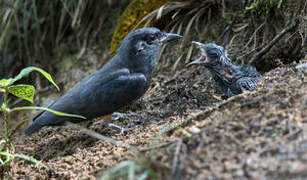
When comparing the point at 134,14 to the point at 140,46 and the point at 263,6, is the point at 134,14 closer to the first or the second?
the point at 140,46

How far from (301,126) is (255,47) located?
2.41 m

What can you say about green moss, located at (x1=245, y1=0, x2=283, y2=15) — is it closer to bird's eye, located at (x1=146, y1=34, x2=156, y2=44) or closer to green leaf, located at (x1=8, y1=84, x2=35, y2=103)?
bird's eye, located at (x1=146, y1=34, x2=156, y2=44)

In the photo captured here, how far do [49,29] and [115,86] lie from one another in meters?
2.71

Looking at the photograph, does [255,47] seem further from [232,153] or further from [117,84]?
[232,153]

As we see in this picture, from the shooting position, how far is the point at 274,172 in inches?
70.1

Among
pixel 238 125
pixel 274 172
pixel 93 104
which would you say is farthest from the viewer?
pixel 93 104

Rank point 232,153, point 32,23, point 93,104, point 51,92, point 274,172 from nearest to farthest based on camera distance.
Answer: point 274,172, point 232,153, point 93,104, point 51,92, point 32,23

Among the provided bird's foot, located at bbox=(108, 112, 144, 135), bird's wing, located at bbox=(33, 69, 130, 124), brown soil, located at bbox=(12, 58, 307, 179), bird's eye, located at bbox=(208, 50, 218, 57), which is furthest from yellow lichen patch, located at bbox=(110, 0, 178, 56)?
A: bird's eye, located at bbox=(208, 50, 218, 57)

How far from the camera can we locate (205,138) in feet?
7.25

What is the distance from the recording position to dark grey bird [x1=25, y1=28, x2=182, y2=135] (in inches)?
157

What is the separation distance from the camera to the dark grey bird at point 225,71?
12.2 feet

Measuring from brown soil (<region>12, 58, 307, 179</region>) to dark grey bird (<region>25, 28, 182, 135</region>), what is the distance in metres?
0.24

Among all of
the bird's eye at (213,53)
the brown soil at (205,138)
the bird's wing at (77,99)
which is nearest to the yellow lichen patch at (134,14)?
the bird's wing at (77,99)

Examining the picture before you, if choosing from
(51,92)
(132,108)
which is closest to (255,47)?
(132,108)
